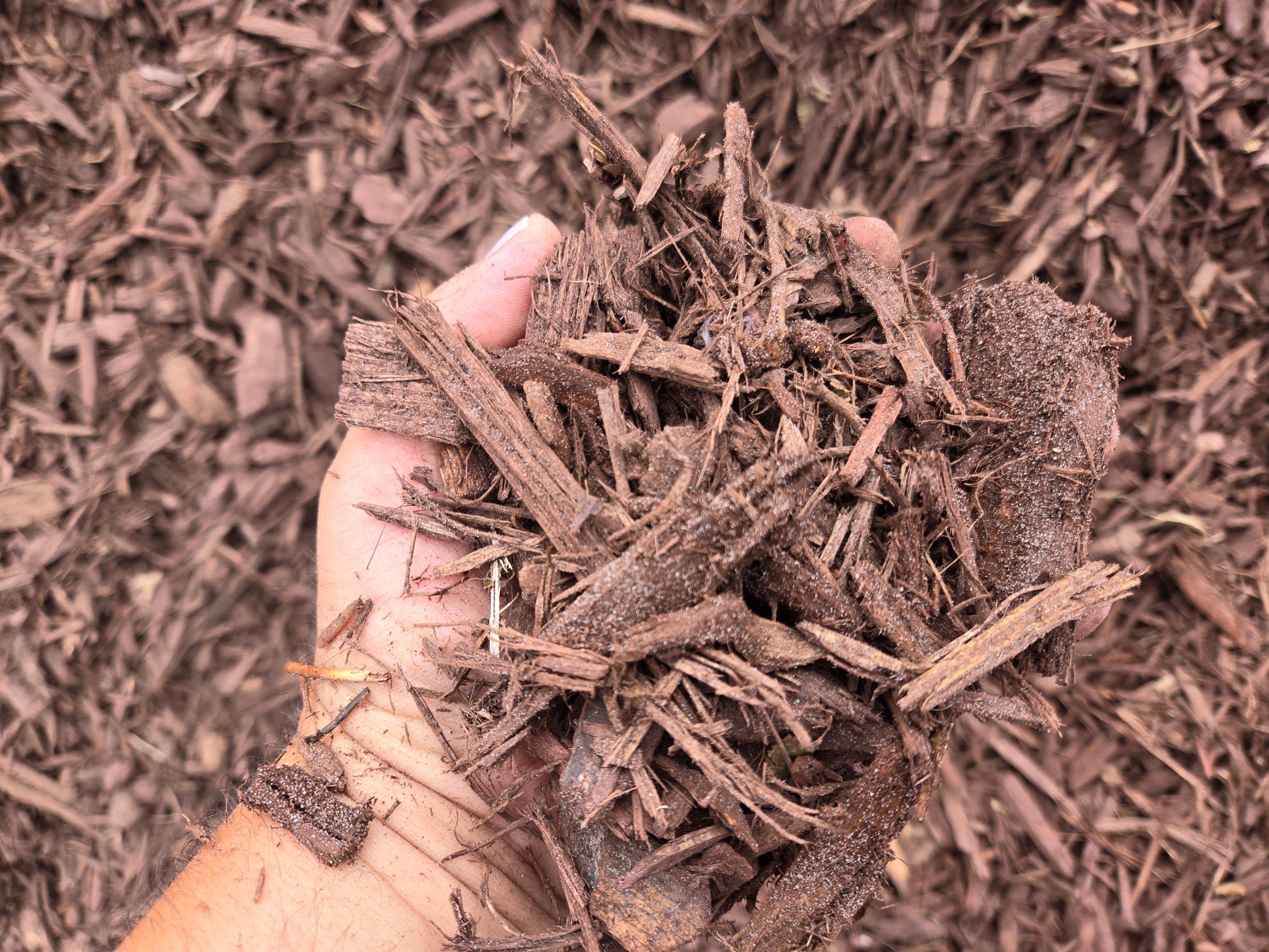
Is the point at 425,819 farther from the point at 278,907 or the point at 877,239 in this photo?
the point at 877,239

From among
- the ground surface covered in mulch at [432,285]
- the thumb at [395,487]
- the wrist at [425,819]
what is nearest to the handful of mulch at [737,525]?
the thumb at [395,487]

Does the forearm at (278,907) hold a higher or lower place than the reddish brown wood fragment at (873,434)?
lower

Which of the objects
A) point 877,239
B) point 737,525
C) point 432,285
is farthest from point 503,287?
point 877,239

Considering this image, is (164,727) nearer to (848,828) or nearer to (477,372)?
(477,372)

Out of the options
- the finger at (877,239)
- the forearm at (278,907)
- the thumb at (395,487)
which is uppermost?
the finger at (877,239)

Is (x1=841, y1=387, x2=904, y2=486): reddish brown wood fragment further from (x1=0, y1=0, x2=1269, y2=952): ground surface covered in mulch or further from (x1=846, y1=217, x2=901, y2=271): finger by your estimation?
(x1=0, y1=0, x2=1269, y2=952): ground surface covered in mulch

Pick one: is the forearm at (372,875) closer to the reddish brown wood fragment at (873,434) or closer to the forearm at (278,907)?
the forearm at (278,907)
